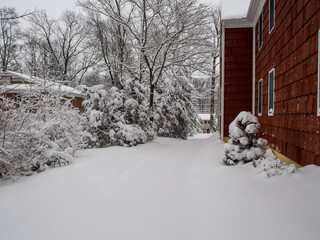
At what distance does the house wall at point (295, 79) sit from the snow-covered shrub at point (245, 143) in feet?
1.89

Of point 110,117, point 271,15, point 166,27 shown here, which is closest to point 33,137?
point 110,117

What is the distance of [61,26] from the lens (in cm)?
2748

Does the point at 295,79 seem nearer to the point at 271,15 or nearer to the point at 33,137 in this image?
the point at 271,15

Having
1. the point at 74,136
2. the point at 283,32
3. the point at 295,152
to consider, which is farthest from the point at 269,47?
the point at 74,136

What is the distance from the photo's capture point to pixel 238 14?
26.5 feet

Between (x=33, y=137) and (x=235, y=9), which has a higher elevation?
(x=235, y=9)

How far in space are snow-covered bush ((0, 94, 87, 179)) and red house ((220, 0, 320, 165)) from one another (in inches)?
184

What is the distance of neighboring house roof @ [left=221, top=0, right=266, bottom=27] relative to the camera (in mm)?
7807

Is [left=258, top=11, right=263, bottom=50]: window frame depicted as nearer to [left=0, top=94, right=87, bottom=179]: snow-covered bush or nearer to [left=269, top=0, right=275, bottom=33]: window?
[left=269, top=0, right=275, bottom=33]: window

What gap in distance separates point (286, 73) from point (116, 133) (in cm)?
615

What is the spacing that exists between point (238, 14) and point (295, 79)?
5122 mm

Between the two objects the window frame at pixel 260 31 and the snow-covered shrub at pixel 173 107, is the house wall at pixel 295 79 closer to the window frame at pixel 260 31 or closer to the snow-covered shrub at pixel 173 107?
the window frame at pixel 260 31

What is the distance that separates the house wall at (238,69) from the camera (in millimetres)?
8547

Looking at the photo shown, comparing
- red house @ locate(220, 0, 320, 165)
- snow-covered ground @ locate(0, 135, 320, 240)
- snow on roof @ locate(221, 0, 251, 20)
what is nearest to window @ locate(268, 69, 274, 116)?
red house @ locate(220, 0, 320, 165)
